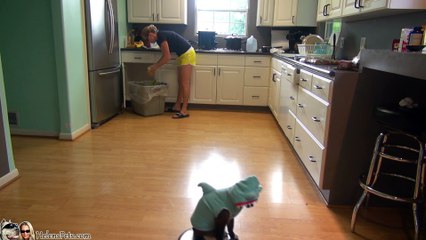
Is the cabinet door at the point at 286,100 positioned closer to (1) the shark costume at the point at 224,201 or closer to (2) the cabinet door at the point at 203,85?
(2) the cabinet door at the point at 203,85

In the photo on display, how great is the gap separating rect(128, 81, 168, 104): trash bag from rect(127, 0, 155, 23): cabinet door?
1061 millimetres

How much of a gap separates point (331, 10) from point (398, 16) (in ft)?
2.97

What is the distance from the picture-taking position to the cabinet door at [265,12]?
465 centimetres

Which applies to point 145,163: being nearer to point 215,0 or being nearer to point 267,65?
point 267,65

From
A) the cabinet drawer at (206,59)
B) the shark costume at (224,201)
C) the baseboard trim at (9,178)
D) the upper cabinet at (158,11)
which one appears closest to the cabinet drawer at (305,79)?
the shark costume at (224,201)

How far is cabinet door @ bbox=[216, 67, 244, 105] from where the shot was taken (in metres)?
4.57

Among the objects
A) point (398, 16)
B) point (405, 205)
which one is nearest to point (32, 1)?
point (398, 16)

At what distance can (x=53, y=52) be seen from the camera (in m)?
3.01

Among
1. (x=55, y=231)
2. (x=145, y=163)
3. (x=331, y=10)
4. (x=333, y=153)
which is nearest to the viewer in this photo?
(x=55, y=231)

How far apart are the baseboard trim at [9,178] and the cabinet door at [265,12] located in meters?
3.73

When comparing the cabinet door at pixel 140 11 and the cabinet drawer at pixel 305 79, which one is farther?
the cabinet door at pixel 140 11

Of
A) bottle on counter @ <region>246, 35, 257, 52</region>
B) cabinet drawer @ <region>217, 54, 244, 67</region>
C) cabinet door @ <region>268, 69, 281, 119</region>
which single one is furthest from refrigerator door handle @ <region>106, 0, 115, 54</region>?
cabinet door @ <region>268, 69, 281, 119</region>

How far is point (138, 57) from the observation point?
450 cm

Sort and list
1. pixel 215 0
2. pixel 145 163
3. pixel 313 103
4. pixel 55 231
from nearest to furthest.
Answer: pixel 55 231 → pixel 313 103 → pixel 145 163 → pixel 215 0
